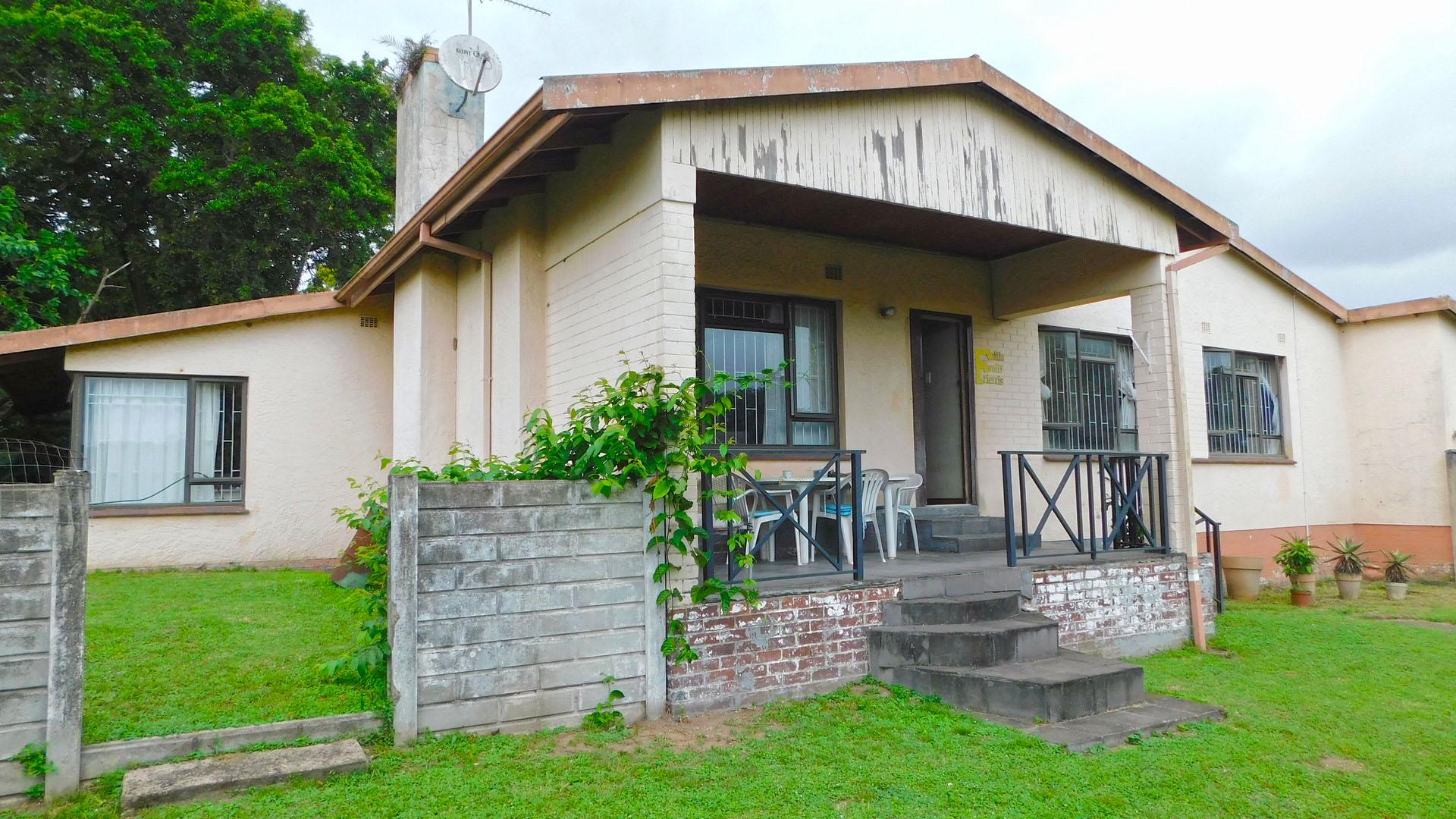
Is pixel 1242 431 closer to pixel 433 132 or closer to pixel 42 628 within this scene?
pixel 433 132

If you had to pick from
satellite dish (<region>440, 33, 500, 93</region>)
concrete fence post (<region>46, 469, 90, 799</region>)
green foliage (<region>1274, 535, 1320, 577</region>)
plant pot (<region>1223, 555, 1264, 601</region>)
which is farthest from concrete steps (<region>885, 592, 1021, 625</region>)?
satellite dish (<region>440, 33, 500, 93</region>)

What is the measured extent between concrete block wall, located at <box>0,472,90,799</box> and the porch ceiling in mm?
4302

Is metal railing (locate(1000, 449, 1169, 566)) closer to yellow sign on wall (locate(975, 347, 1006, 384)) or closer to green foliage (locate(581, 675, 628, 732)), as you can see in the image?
yellow sign on wall (locate(975, 347, 1006, 384))

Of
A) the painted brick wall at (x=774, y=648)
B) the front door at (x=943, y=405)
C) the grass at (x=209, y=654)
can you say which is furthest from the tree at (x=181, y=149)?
the painted brick wall at (x=774, y=648)

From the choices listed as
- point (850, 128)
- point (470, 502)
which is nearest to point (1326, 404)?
point (850, 128)

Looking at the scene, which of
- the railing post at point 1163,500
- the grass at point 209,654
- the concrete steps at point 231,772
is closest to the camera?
the concrete steps at point 231,772

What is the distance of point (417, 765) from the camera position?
13.1 feet

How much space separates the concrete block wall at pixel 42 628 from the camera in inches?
139

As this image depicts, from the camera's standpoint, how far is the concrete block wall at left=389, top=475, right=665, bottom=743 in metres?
4.26

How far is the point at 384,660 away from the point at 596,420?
1.59 meters

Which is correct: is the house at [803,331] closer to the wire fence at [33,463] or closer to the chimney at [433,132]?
the chimney at [433,132]

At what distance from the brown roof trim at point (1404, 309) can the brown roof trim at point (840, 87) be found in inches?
237

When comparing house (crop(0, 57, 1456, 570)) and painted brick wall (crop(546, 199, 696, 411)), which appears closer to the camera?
painted brick wall (crop(546, 199, 696, 411))

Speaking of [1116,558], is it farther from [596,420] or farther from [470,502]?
[470,502]
